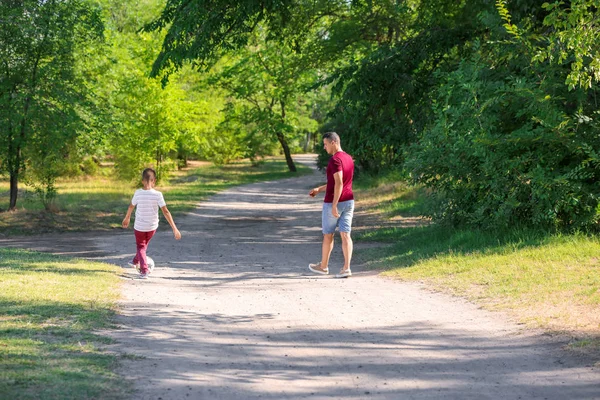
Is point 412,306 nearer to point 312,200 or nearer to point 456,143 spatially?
point 456,143

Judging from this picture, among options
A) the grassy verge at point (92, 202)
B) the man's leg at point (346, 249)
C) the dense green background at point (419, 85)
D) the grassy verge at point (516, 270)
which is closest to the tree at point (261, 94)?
the grassy verge at point (92, 202)

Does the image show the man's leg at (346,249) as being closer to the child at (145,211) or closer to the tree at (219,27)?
the child at (145,211)

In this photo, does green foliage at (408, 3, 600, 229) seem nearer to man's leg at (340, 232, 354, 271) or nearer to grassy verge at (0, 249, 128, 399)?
man's leg at (340, 232, 354, 271)

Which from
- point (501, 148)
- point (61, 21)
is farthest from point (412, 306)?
point (61, 21)

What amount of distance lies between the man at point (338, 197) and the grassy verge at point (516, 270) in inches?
37.4

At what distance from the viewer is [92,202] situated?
27.6 metres

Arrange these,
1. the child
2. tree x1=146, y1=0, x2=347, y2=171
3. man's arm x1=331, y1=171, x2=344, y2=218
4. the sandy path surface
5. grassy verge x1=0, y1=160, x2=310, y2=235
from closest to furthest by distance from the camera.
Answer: the sandy path surface < man's arm x1=331, y1=171, x2=344, y2=218 < the child < tree x1=146, y1=0, x2=347, y2=171 < grassy verge x1=0, y1=160, x2=310, y2=235

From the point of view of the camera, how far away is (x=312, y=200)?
3097 cm

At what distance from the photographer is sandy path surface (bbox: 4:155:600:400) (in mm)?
5535

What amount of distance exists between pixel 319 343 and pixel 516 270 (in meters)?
4.38

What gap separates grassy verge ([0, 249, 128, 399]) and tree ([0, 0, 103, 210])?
9460 mm

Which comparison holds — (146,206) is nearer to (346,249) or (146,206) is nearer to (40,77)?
(346,249)

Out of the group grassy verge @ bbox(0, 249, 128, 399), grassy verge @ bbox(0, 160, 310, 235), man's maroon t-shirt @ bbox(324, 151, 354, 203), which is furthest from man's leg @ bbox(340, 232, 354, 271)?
grassy verge @ bbox(0, 160, 310, 235)

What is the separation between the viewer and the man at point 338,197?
11.0 meters
